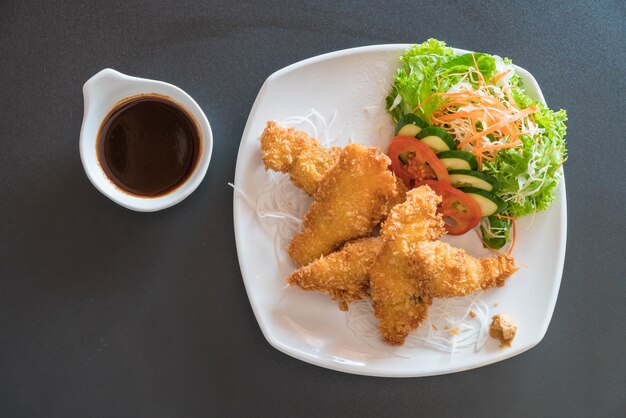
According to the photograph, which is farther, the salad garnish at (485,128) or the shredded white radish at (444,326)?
the shredded white radish at (444,326)

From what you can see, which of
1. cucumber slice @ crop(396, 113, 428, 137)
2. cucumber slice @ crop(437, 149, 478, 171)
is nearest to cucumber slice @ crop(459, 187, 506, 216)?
cucumber slice @ crop(437, 149, 478, 171)

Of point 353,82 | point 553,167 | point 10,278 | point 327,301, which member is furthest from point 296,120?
point 10,278

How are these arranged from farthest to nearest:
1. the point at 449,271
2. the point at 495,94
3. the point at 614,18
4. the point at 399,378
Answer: the point at 614,18, the point at 399,378, the point at 495,94, the point at 449,271

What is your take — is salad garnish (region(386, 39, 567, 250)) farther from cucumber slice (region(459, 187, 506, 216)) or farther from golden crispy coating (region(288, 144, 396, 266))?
golden crispy coating (region(288, 144, 396, 266))

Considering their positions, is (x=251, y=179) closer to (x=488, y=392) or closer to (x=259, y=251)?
(x=259, y=251)

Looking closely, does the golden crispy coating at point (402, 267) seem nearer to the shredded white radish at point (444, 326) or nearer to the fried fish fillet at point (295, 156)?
the shredded white radish at point (444, 326)

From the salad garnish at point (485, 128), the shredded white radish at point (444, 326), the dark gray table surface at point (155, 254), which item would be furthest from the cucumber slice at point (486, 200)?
the dark gray table surface at point (155, 254)
